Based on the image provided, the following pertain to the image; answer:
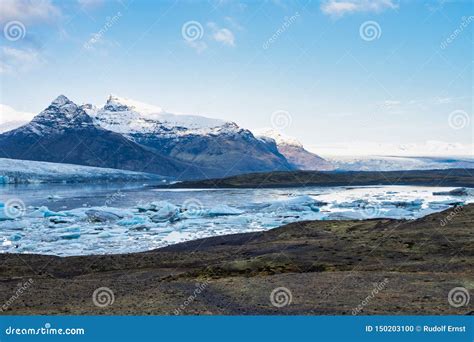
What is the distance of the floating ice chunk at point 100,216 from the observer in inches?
1393

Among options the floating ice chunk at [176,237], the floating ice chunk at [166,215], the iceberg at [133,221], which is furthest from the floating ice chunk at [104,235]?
the floating ice chunk at [166,215]

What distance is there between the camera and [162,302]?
1034cm

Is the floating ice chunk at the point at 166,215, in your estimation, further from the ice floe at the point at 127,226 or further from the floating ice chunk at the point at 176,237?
the floating ice chunk at the point at 176,237

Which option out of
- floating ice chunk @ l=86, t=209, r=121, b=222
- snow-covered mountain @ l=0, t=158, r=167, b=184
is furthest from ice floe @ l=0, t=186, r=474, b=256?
snow-covered mountain @ l=0, t=158, r=167, b=184

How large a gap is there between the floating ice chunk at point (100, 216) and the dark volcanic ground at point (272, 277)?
46.2 feet

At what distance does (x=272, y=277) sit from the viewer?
13.3 m

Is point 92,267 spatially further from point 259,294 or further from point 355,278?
point 355,278

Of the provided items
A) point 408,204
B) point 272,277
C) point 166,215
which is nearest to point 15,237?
point 166,215

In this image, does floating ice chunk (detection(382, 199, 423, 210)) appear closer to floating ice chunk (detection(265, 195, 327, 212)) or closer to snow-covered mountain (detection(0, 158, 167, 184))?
floating ice chunk (detection(265, 195, 327, 212))

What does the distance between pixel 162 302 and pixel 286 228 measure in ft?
58.7

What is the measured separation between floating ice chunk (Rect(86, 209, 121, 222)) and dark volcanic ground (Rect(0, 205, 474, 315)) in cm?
1407

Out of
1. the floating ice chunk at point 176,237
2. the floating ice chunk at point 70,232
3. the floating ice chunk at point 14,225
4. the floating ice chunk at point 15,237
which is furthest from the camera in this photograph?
the floating ice chunk at point 14,225

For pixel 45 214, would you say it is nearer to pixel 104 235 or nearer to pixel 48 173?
pixel 104 235

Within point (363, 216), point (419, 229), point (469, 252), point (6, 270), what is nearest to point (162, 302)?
point (6, 270)
